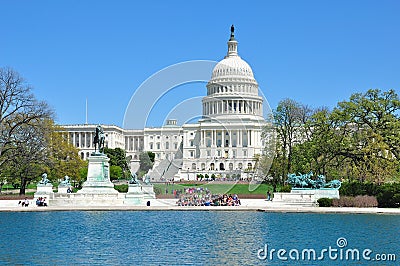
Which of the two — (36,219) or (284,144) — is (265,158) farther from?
(36,219)

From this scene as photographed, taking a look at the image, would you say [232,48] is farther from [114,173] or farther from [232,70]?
[114,173]

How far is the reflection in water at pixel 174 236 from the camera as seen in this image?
20.1 m

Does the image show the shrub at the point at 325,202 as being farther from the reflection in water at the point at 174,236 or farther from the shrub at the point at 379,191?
the reflection in water at the point at 174,236

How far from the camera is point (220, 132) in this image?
476 ft

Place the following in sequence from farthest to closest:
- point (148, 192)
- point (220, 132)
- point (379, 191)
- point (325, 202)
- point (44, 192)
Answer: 1. point (220, 132)
2. point (148, 192)
3. point (44, 192)
4. point (379, 191)
5. point (325, 202)

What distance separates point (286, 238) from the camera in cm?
2441

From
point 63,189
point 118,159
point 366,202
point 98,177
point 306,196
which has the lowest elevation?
point 366,202

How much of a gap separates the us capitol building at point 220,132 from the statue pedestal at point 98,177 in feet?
274

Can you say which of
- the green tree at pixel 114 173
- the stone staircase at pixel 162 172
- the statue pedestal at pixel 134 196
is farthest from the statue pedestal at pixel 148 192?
the green tree at pixel 114 173

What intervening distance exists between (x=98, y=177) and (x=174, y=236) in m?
22.9

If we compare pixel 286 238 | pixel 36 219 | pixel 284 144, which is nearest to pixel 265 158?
pixel 284 144

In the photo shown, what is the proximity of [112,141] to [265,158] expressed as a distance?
89.3m

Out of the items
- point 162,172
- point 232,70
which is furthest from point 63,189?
point 232,70

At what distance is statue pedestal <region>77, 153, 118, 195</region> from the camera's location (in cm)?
4616
